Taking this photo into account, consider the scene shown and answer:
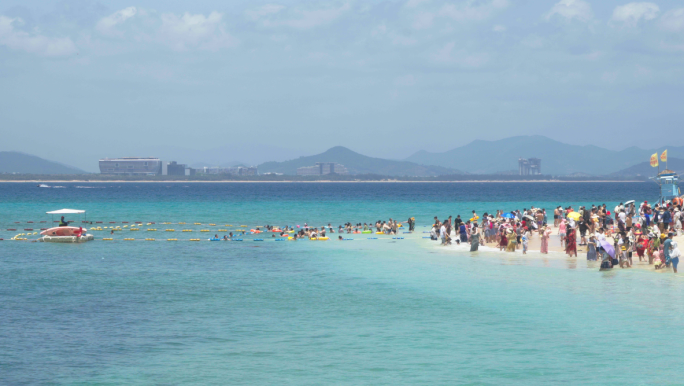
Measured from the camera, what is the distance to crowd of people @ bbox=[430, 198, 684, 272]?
30.2 metres

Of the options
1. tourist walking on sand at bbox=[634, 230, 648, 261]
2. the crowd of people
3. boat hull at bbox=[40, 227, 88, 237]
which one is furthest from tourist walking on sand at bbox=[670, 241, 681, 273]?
boat hull at bbox=[40, 227, 88, 237]

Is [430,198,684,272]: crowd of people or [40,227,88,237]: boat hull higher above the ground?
[430,198,684,272]: crowd of people

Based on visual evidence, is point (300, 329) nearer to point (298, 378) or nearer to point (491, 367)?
point (298, 378)

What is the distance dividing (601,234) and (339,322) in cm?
1706

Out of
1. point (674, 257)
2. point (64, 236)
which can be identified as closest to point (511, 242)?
point (674, 257)

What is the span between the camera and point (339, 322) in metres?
20.4

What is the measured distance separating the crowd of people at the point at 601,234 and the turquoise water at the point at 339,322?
1.28 metres

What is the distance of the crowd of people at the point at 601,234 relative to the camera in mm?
30156

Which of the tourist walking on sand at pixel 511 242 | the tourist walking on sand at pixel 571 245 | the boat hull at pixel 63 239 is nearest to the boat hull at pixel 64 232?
the boat hull at pixel 63 239

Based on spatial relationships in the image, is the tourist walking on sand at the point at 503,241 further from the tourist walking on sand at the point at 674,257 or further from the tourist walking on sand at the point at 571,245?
the tourist walking on sand at the point at 674,257

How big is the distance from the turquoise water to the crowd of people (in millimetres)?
1280

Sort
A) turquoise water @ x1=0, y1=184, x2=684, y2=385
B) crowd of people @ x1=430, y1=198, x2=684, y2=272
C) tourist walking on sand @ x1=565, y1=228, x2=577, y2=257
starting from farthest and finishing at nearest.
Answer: tourist walking on sand @ x1=565, y1=228, x2=577, y2=257 < crowd of people @ x1=430, y1=198, x2=684, y2=272 < turquoise water @ x1=0, y1=184, x2=684, y2=385

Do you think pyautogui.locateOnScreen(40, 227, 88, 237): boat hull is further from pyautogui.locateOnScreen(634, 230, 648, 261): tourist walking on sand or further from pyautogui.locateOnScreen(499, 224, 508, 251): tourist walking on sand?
pyautogui.locateOnScreen(634, 230, 648, 261): tourist walking on sand

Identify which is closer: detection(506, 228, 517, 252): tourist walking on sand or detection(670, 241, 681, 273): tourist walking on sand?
detection(670, 241, 681, 273): tourist walking on sand
